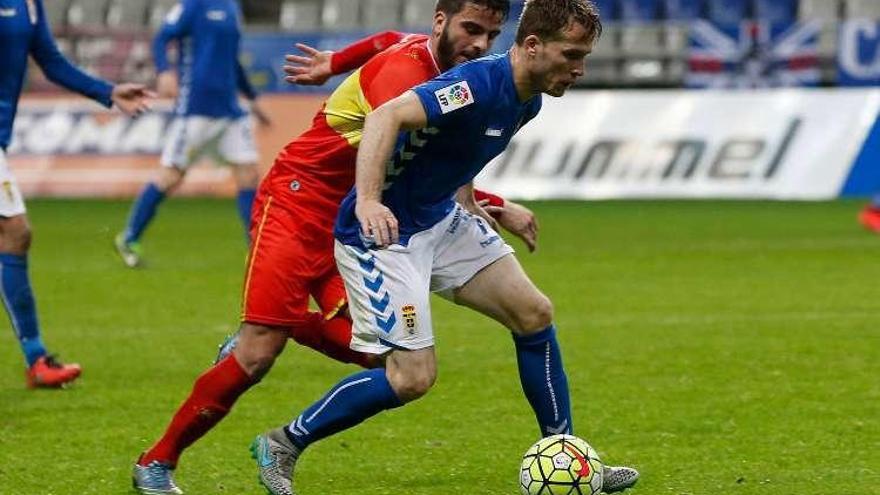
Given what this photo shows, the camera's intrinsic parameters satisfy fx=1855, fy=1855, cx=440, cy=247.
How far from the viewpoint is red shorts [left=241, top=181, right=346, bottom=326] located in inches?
256

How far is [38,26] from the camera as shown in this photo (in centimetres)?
920

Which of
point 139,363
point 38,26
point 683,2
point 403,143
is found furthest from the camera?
point 683,2

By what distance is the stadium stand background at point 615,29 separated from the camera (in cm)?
2442

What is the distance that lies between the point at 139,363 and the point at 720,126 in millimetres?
12206

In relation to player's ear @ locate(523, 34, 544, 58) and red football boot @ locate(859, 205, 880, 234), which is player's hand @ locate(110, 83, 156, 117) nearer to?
player's ear @ locate(523, 34, 544, 58)

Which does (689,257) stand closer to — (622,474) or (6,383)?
(6,383)

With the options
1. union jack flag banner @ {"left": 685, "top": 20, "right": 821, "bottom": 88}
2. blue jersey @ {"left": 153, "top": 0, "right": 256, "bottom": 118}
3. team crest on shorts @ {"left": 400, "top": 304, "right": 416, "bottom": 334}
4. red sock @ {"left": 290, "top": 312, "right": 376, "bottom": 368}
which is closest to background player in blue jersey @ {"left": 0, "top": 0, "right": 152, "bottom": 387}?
red sock @ {"left": 290, "top": 312, "right": 376, "bottom": 368}

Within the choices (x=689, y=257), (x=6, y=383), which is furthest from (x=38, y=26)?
(x=689, y=257)

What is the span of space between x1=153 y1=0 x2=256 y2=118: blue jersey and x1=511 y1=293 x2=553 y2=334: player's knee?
28.8ft

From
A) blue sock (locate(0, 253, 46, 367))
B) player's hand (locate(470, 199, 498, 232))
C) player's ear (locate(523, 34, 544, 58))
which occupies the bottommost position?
blue sock (locate(0, 253, 46, 367))

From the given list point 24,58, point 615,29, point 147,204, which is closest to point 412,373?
point 24,58

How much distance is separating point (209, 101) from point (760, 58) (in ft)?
33.7

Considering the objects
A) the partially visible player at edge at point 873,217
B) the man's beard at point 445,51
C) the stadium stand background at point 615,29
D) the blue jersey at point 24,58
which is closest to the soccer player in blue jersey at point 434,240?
the man's beard at point 445,51

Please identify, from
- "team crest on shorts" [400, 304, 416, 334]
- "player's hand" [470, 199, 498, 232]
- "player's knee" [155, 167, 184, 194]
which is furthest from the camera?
"player's knee" [155, 167, 184, 194]
